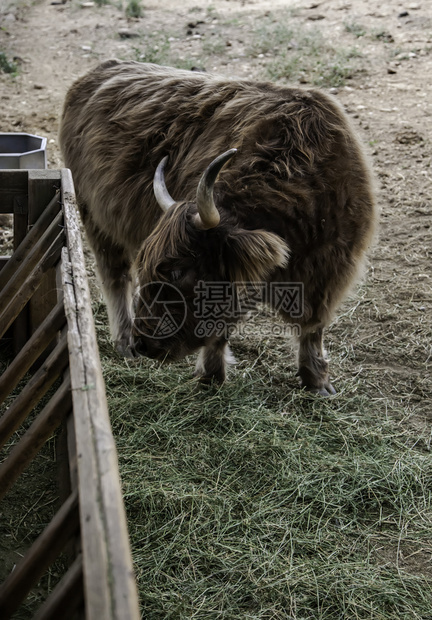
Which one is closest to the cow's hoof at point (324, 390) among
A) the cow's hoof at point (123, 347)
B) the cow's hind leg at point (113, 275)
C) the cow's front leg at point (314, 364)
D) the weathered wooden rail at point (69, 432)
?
the cow's front leg at point (314, 364)

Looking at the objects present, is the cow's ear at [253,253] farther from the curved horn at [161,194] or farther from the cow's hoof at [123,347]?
the cow's hoof at [123,347]

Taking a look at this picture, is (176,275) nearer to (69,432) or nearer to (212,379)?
(212,379)

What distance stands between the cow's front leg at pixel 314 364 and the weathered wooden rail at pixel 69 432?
5.47 feet

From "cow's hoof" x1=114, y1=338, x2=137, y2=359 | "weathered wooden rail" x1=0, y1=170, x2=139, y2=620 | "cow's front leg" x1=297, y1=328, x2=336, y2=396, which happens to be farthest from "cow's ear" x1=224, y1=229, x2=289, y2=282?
"cow's hoof" x1=114, y1=338, x2=137, y2=359

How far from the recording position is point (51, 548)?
4.97ft

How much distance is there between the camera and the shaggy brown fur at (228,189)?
302 cm

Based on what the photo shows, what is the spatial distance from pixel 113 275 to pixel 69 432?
109 inches

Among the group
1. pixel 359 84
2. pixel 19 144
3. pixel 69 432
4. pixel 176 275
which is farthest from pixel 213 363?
pixel 359 84

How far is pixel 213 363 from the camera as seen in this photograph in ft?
12.5

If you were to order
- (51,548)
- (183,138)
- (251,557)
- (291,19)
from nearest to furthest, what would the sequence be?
1. (51,548)
2. (251,557)
3. (183,138)
4. (291,19)

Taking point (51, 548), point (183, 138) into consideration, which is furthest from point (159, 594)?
point (183, 138)

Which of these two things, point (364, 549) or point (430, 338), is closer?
point (364, 549)

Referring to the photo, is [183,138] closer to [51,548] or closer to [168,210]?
[168,210]

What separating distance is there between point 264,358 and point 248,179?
56.7 inches
